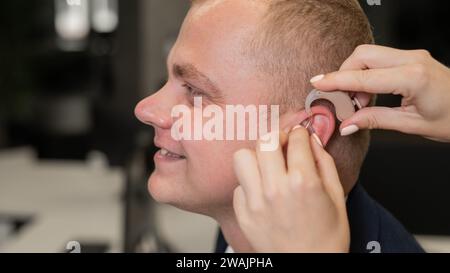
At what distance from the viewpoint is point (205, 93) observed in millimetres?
649

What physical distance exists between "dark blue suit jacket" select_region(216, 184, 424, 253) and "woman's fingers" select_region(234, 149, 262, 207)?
→ 0.18 m

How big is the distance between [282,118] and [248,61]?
0.24 feet

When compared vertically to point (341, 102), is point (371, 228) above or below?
below

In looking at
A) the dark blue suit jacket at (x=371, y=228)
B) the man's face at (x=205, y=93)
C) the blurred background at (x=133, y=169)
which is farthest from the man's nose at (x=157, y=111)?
the dark blue suit jacket at (x=371, y=228)

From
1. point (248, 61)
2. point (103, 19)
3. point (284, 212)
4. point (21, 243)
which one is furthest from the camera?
point (21, 243)

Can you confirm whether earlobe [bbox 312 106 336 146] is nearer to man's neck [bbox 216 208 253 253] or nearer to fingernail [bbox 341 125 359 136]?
fingernail [bbox 341 125 359 136]

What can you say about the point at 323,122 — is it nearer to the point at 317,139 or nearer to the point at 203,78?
the point at 317,139

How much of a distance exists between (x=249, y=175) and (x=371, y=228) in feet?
0.71

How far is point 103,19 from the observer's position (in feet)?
3.52

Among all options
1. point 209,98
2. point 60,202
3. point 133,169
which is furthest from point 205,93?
point 60,202

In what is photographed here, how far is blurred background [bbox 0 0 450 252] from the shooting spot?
2.37 feet

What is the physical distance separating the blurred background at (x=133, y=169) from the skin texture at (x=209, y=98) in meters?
0.07
